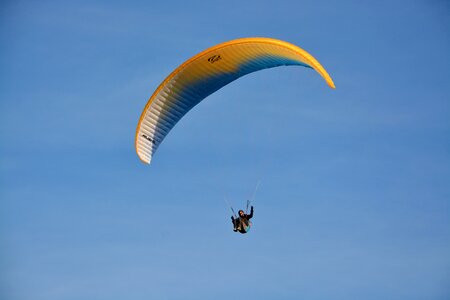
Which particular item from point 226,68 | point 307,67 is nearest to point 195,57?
point 226,68

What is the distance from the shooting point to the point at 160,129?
55.0 metres

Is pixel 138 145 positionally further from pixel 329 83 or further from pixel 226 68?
pixel 329 83

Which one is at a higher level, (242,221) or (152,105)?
(152,105)

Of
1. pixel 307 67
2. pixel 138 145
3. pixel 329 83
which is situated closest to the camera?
pixel 329 83

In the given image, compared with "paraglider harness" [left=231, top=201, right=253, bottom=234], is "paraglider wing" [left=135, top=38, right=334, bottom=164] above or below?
above

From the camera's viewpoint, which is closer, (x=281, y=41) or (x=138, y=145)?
(x=281, y=41)

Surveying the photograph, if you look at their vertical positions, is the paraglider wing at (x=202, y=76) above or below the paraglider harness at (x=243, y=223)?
above

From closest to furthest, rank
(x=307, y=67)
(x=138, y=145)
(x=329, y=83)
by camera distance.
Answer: (x=329, y=83), (x=307, y=67), (x=138, y=145)

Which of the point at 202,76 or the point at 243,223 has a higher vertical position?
the point at 202,76

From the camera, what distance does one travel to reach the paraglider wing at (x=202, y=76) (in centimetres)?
5075

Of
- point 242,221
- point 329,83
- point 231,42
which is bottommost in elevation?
point 242,221

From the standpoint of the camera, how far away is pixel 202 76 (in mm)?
53531

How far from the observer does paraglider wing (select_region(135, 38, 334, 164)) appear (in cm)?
5075

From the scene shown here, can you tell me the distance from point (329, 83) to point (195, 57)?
7.22 meters
